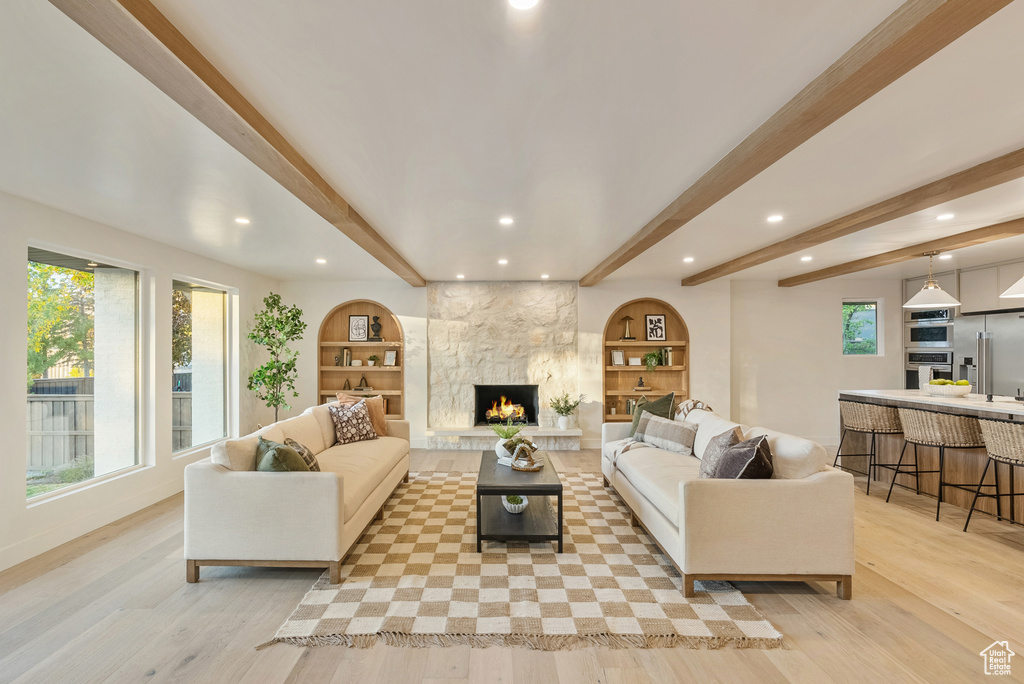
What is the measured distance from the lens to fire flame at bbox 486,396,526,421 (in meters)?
6.51

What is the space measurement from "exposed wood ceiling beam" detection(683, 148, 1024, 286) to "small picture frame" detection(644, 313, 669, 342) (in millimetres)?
2189

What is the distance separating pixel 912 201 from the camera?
10.3 feet

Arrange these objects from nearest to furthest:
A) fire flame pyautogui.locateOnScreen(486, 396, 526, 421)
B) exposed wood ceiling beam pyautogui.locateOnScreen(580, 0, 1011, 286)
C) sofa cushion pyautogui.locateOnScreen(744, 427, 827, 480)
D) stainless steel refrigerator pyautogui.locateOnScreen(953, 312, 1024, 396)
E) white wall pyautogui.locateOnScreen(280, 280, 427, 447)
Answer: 1. exposed wood ceiling beam pyautogui.locateOnScreen(580, 0, 1011, 286)
2. sofa cushion pyautogui.locateOnScreen(744, 427, 827, 480)
3. stainless steel refrigerator pyautogui.locateOnScreen(953, 312, 1024, 396)
4. fire flame pyautogui.locateOnScreen(486, 396, 526, 421)
5. white wall pyautogui.locateOnScreen(280, 280, 427, 447)

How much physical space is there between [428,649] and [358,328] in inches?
214

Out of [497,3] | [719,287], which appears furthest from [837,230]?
[497,3]

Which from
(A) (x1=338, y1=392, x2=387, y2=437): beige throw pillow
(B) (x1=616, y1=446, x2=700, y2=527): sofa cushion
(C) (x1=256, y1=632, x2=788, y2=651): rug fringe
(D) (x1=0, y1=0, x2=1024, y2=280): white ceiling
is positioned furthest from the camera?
(A) (x1=338, y1=392, x2=387, y2=437): beige throw pillow

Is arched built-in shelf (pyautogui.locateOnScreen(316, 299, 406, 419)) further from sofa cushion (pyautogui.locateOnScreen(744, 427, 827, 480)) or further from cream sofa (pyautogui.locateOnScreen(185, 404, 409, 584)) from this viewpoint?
sofa cushion (pyautogui.locateOnScreen(744, 427, 827, 480))

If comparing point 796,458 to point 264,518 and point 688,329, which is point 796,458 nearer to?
point 264,518

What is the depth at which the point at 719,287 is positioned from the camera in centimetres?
698

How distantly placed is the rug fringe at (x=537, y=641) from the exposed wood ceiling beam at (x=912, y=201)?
2.68 meters

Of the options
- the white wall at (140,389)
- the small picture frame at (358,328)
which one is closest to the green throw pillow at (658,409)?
the small picture frame at (358,328)

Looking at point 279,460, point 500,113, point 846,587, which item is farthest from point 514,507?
point 500,113

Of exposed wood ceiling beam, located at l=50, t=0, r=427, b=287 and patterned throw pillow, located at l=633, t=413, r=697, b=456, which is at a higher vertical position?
exposed wood ceiling beam, located at l=50, t=0, r=427, b=287

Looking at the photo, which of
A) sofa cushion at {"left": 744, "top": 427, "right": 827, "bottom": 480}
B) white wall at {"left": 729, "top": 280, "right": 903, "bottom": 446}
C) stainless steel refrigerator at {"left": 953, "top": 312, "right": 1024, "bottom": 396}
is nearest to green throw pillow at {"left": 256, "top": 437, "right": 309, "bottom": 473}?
sofa cushion at {"left": 744, "top": 427, "right": 827, "bottom": 480}
